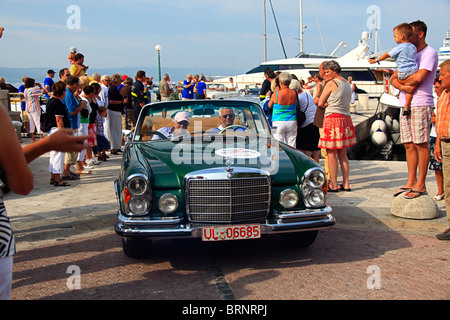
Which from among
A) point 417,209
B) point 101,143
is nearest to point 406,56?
point 417,209

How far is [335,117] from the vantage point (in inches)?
311

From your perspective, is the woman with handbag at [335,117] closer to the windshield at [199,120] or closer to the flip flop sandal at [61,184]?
the windshield at [199,120]

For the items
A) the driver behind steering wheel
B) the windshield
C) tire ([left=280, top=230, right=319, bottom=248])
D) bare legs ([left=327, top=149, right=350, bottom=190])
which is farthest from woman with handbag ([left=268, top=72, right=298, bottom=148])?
tire ([left=280, top=230, right=319, bottom=248])

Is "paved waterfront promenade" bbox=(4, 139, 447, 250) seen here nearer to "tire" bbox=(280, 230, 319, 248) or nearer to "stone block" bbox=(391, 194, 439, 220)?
"stone block" bbox=(391, 194, 439, 220)

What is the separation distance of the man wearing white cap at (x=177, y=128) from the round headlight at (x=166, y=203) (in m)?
1.60

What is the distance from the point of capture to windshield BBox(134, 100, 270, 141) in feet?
20.1

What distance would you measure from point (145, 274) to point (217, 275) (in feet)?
2.27

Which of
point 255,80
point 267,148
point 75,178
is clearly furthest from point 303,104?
point 255,80

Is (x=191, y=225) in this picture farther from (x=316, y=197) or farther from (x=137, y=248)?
(x=316, y=197)

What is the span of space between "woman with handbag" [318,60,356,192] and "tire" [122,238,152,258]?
159 inches

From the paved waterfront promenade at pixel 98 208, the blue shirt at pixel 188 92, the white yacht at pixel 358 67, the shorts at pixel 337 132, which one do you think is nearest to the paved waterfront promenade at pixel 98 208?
the paved waterfront promenade at pixel 98 208

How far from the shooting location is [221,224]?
471cm

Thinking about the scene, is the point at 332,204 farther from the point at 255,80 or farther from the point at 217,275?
the point at 255,80
